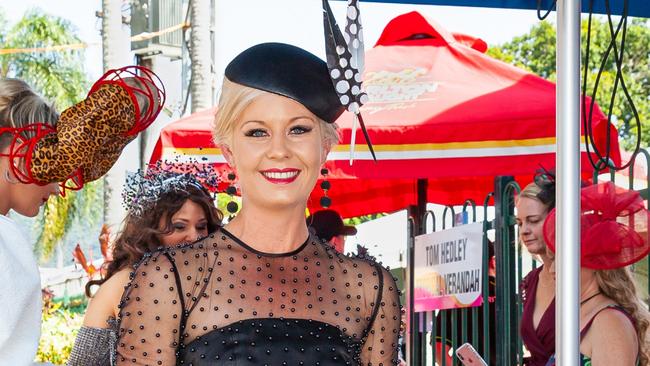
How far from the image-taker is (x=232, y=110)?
8.38 feet

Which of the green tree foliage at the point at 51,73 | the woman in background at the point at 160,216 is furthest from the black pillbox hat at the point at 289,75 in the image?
the green tree foliage at the point at 51,73

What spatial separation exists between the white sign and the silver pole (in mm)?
2351

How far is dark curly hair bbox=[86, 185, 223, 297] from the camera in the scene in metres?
4.45

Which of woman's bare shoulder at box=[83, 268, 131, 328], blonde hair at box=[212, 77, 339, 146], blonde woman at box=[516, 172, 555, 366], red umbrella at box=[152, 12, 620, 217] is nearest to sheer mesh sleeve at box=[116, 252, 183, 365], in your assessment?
blonde hair at box=[212, 77, 339, 146]

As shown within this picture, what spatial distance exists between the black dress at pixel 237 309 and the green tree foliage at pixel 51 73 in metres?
23.6

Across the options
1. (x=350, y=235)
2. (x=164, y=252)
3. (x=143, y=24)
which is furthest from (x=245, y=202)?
(x=143, y=24)

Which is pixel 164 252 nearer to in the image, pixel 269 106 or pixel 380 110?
pixel 269 106

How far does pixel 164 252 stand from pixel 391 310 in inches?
23.9

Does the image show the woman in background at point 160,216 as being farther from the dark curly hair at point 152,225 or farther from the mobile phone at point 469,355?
the mobile phone at point 469,355

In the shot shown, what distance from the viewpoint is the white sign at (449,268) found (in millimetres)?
5102

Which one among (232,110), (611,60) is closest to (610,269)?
(232,110)

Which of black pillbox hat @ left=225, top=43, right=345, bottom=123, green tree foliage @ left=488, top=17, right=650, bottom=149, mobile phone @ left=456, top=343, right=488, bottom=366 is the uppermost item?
green tree foliage @ left=488, top=17, right=650, bottom=149

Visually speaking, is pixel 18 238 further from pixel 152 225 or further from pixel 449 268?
pixel 449 268

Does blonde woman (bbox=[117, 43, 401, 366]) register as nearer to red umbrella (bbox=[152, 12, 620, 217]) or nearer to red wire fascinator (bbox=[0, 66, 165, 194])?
red wire fascinator (bbox=[0, 66, 165, 194])
